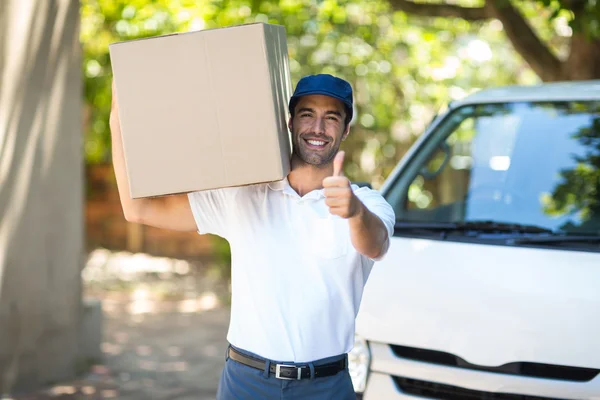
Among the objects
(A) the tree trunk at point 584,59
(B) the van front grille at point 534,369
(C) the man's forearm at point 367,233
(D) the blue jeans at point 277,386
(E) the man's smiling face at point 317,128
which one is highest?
(A) the tree trunk at point 584,59

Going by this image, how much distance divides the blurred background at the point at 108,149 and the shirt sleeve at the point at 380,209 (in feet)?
6.41

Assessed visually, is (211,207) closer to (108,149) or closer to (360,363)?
(360,363)

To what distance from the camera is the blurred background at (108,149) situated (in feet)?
18.4

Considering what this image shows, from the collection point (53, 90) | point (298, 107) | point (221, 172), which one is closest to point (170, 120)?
point (221, 172)

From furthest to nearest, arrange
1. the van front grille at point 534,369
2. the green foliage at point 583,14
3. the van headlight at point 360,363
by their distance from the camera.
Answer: the green foliage at point 583,14, the van headlight at point 360,363, the van front grille at point 534,369

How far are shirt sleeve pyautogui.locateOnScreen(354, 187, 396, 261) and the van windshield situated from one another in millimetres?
1230

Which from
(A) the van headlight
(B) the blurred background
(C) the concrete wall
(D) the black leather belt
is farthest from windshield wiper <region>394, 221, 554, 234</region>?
(C) the concrete wall

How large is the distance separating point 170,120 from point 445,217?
1794 millimetres

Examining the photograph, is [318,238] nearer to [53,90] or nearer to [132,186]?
[132,186]

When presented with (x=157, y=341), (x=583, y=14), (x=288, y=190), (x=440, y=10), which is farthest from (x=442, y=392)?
(x=440, y=10)

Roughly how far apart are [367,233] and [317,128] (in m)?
0.47

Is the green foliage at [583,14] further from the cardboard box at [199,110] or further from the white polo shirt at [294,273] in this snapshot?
the cardboard box at [199,110]

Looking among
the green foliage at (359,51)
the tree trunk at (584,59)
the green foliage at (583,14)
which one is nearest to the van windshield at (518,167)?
the green foliage at (583,14)

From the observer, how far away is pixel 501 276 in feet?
11.0
